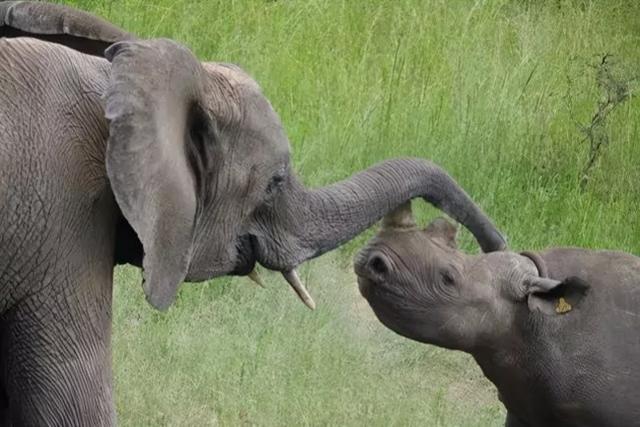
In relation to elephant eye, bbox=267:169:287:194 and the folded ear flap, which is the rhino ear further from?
elephant eye, bbox=267:169:287:194

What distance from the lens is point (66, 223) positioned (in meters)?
4.16

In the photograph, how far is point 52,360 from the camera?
4152 mm

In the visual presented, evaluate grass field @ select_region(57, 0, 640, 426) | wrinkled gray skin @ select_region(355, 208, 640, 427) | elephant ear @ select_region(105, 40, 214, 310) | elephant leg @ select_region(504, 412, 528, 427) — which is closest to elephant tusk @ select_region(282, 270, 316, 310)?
elephant ear @ select_region(105, 40, 214, 310)

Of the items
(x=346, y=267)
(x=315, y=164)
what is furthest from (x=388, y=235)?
(x=315, y=164)

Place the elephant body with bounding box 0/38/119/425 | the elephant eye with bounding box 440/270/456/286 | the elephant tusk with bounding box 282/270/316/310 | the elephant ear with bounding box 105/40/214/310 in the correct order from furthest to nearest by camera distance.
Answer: the elephant eye with bounding box 440/270/456/286 → the elephant tusk with bounding box 282/270/316/310 → the elephant body with bounding box 0/38/119/425 → the elephant ear with bounding box 105/40/214/310

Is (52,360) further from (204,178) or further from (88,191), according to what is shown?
(204,178)

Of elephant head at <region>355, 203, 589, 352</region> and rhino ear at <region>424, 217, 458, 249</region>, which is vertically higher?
rhino ear at <region>424, 217, 458, 249</region>

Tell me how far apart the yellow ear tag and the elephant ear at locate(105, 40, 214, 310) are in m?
1.67

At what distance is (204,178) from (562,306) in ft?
5.15

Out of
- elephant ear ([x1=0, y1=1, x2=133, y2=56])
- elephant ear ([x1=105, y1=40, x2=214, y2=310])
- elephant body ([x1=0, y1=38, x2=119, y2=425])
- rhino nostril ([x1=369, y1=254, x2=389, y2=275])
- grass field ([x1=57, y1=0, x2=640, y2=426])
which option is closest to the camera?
elephant ear ([x1=105, y1=40, x2=214, y2=310])

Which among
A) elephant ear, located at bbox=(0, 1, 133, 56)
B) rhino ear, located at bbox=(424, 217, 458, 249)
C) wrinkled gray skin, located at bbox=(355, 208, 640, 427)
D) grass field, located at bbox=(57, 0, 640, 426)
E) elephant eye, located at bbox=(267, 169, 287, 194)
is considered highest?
elephant ear, located at bbox=(0, 1, 133, 56)

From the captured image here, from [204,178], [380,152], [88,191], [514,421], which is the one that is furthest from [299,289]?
[380,152]

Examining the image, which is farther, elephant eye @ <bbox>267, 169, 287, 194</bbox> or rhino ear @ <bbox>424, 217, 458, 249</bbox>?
rhino ear @ <bbox>424, 217, 458, 249</bbox>

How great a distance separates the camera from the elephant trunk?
4.70 metres
